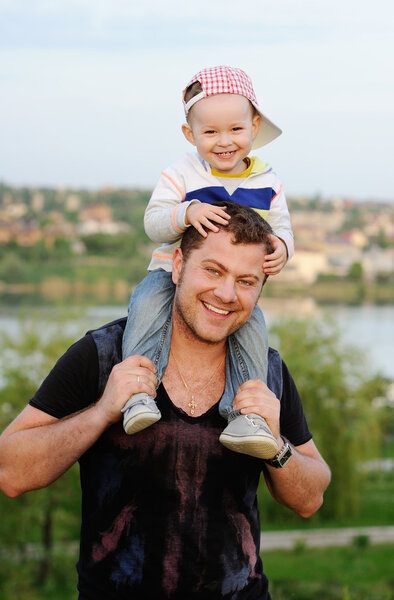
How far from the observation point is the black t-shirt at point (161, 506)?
2.47m

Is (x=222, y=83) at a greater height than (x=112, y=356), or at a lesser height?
greater

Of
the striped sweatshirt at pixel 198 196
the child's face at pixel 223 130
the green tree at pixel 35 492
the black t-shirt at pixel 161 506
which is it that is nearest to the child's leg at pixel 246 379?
the black t-shirt at pixel 161 506

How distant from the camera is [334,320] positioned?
2534 cm

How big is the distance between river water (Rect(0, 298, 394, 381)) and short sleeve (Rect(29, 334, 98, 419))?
19.3 m

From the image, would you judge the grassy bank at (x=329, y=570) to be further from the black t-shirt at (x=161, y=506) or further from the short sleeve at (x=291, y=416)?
the black t-shirt at (x=161, y=506)

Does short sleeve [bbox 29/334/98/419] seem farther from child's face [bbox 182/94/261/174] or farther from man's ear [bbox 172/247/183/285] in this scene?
child's face [bbox 182/94/261/174]

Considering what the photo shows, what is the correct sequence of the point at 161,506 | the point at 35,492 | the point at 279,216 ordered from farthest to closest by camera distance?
the point at 35,492 → the point at 279,216 → the point at 161,506

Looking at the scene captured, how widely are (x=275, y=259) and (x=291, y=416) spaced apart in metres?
0.56

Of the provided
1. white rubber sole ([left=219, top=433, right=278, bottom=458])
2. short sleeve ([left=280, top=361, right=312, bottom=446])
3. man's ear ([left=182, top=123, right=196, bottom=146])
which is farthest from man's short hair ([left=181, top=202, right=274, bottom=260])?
white rubber sole ([left=219, top=433, right=278, bottom=458])

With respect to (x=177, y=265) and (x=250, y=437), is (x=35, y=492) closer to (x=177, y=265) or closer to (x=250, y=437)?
(x=177, y=265)

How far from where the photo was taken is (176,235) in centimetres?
279

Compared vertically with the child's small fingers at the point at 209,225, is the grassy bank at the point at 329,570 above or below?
below

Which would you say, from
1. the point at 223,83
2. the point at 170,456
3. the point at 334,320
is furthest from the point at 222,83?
the point at 334,320

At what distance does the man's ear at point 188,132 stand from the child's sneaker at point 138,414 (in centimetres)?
106
